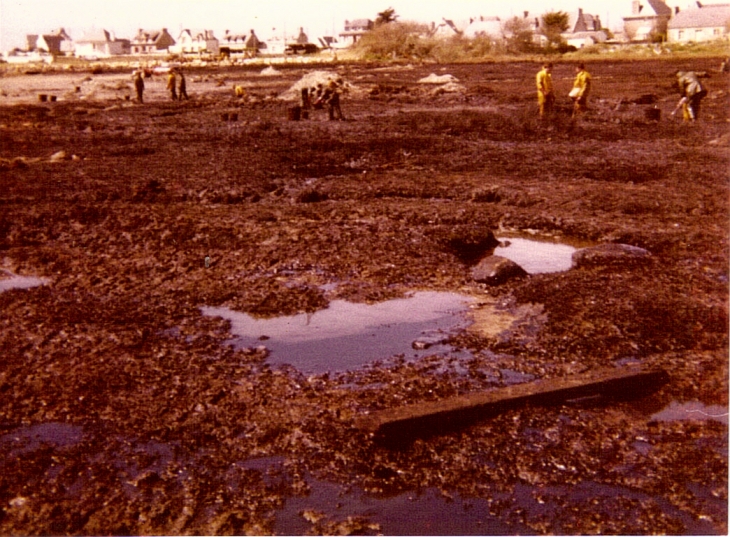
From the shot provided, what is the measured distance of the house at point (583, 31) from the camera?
295 feet

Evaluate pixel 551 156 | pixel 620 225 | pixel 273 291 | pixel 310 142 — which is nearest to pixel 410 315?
pixel 273 291

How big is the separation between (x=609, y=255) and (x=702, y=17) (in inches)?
3141

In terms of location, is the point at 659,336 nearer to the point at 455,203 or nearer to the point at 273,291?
the point at 273,291

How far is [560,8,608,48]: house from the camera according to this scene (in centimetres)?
9000

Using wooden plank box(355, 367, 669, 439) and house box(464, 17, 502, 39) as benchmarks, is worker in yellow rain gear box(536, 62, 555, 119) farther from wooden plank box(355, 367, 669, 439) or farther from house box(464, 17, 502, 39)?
house box(464, 17, 502, 39)

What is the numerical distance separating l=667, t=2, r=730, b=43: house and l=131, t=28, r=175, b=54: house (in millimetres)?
90283

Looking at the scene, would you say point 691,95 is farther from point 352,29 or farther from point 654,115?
point 352,29

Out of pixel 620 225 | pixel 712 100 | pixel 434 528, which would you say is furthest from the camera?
pixel 712 100

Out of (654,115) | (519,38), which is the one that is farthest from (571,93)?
(519,38)

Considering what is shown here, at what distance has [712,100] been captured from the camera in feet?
74.2

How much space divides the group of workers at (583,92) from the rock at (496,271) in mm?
12178

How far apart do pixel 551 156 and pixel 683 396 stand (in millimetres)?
9733

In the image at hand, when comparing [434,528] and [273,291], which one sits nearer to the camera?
[434,528]

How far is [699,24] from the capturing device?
7588 cm
